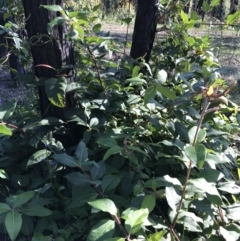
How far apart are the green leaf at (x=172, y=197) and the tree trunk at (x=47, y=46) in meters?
0.76

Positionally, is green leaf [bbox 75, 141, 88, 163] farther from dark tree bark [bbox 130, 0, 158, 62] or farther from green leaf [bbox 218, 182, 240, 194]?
dark tree bark [bbox 130, 0, 158, 62]

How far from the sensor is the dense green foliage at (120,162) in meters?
1.35

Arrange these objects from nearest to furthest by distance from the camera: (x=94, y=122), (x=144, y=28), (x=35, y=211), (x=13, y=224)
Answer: (x=13, y=224), (x=35, y=211), (x=94, y=122), (x=144, y=28)

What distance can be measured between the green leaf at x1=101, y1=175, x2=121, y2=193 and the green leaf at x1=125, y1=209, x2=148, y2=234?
0.27 metres

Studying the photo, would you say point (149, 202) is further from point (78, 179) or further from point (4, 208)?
point (4, 208)

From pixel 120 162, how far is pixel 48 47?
65 centimetres

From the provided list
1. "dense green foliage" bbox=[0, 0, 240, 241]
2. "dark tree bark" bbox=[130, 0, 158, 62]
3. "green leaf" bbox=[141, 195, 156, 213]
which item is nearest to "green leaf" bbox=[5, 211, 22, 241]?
"dense green foliage" bbox=[0, 0, 240, 241]

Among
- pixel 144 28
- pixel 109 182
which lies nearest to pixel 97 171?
pixel 109 182

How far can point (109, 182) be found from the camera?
1.49 meters

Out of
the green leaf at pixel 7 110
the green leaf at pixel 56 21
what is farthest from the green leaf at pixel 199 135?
the green leaf at pixel 7 110

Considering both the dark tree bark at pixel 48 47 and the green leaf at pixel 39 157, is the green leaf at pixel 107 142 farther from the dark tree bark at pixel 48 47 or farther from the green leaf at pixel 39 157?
the dark tree bark at pixel 48 47

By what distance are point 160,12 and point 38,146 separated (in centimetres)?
116

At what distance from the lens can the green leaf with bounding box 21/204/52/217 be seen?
1413 mm

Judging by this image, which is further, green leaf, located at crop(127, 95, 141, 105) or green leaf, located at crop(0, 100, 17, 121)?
green leaf, located at crop(127, 95, 141, 105)
